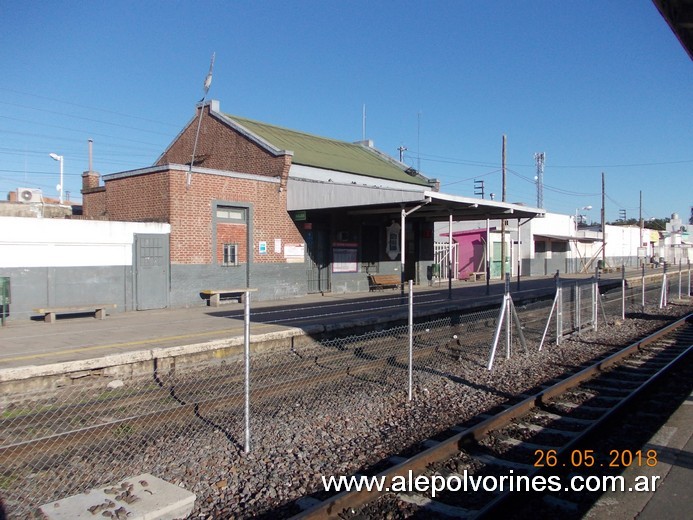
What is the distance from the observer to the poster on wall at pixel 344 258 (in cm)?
2233

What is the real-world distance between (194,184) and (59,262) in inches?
179

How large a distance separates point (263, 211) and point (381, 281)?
6.70m

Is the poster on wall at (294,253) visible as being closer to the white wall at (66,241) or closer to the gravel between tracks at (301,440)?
the white wall at (66,241)

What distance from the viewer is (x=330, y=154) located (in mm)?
26812

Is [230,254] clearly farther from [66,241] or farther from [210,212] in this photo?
[66,241]

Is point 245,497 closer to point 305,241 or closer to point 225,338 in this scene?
point 225,338

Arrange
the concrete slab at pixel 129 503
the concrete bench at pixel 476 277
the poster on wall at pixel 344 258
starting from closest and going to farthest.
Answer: the concrete slab at pixel 129 503
the poster on wall at pixel 344 258
the concrete bench at pixel 476 277

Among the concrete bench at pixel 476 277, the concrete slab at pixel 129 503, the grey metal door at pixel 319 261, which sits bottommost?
the concrete slab at pixel 129 503

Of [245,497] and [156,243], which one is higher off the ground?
[156,243]

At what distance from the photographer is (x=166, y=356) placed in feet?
32.5

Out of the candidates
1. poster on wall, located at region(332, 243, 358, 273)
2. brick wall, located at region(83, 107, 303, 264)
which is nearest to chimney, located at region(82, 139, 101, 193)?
brick wall, located at region(83, 107, 303, 264)

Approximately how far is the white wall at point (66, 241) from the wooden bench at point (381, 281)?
977cm

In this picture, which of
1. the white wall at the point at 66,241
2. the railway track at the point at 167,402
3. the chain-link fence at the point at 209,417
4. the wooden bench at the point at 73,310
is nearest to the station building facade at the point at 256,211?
the white wall at the point at 66,241

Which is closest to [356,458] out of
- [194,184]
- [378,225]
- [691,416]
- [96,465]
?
[96,465]
